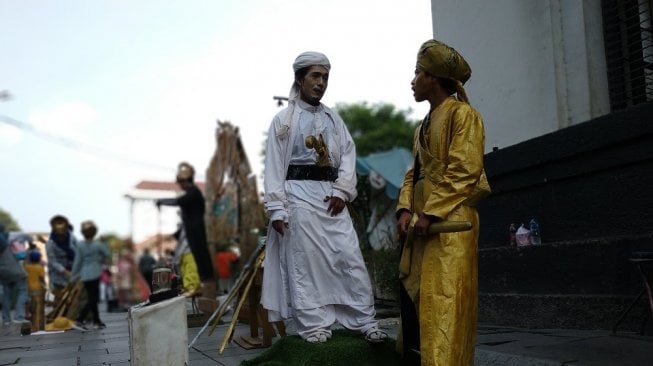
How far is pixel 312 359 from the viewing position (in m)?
3.49

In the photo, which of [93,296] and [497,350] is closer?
[497,350]

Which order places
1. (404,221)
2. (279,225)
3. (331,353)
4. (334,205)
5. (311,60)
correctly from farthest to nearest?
(311,60)
(334,205)
(279,225)
(331,353)
(404,221)

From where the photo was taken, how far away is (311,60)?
4117mm

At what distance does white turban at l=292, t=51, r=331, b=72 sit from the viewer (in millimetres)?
4117

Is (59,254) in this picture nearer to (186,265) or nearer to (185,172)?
(186,265)

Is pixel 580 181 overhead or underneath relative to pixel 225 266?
overhead

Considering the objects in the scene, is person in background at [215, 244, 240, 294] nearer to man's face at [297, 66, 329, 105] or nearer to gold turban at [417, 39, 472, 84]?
man's face at [297, 66, 329, 105]

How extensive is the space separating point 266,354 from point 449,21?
488 cm

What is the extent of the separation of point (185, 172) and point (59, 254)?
3389mm

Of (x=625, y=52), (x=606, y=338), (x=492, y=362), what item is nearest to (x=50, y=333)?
(x=492, y=362)

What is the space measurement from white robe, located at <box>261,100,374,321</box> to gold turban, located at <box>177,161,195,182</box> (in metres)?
5.45

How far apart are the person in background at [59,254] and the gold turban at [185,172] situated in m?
2.98

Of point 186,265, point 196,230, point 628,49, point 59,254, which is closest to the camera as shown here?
point 628,49

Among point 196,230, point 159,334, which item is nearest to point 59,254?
point 196,230
